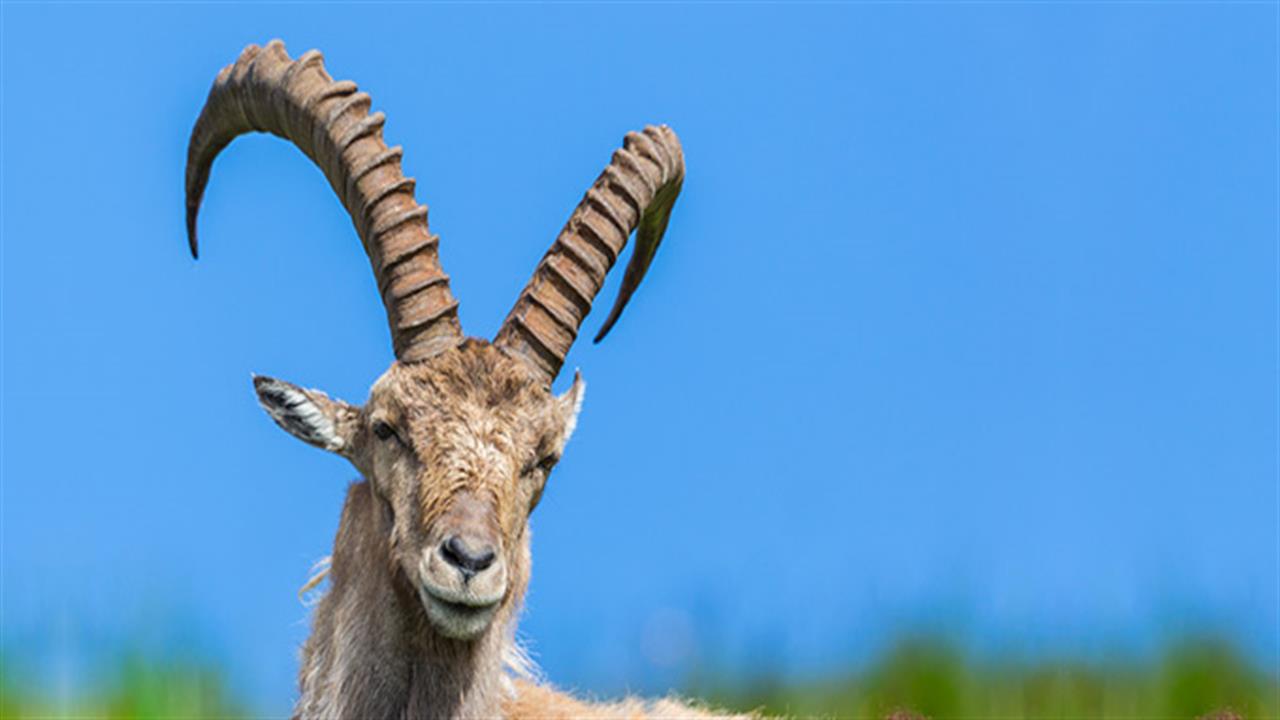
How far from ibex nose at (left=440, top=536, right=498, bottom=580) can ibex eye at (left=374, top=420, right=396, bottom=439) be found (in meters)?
1.09

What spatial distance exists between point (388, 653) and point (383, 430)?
1132 millimetres

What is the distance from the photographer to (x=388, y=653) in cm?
930

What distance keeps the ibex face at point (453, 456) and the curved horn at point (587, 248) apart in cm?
37

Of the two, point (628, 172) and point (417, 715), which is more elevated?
point (628, 172)

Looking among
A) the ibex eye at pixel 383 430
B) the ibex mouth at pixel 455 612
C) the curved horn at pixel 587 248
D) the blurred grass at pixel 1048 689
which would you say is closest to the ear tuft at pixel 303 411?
the ibex eye at pixel 383 430

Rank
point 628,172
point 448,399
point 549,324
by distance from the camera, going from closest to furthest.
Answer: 1. point 448,399
2. point 549,324
3. point 628,172

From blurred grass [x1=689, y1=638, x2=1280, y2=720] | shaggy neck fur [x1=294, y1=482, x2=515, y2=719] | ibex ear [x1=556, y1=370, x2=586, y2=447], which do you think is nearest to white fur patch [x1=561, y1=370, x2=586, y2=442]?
ibex ear [x1=556, y1=370, x2=586, y2=447]

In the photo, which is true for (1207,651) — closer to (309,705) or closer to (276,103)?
(309,705)

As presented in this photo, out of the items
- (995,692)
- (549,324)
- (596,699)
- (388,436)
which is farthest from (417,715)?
(995,692)

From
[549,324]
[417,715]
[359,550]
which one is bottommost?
[417,715]

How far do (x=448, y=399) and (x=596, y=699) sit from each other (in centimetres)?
373

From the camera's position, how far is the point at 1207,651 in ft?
42.2

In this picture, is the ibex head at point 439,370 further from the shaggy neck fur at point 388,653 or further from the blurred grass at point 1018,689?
the blurred grass at point 1018,689

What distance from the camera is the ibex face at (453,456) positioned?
846 centimetres
